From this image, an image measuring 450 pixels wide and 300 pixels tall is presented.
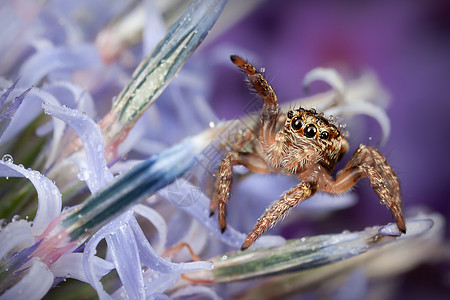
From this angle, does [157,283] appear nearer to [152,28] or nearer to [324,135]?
[324,135]

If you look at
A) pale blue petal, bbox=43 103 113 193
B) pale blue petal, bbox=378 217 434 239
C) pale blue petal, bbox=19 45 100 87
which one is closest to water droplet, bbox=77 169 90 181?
pale blue petal, bbox=43 103 113 193

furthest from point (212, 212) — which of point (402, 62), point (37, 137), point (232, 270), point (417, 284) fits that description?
point (402, 62)

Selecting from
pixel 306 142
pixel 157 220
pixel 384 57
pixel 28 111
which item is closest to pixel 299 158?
pixel 306 142

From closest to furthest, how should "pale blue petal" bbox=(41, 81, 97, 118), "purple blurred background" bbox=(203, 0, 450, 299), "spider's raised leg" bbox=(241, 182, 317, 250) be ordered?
1. "spider's raised leg" bbox=(241, 182, 317, 250)
2. "pale blue petal" bbox=(41, 81, 97, 118)
3. "purple blurred background" bbox=(203, 0, 450, 299)

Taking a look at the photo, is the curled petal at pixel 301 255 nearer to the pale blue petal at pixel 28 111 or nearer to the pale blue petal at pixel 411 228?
the pale blue petal at pixel 411 228

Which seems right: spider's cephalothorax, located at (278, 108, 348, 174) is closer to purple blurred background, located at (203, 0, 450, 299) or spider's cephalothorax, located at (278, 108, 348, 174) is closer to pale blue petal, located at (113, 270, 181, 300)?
pale blue petal, located at (113, 270, 181, 300)

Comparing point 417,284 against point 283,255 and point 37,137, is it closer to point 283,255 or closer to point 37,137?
point 283,255

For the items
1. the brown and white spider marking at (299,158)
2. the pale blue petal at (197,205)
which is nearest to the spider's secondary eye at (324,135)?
the brown and white spider marking at (299,158)
